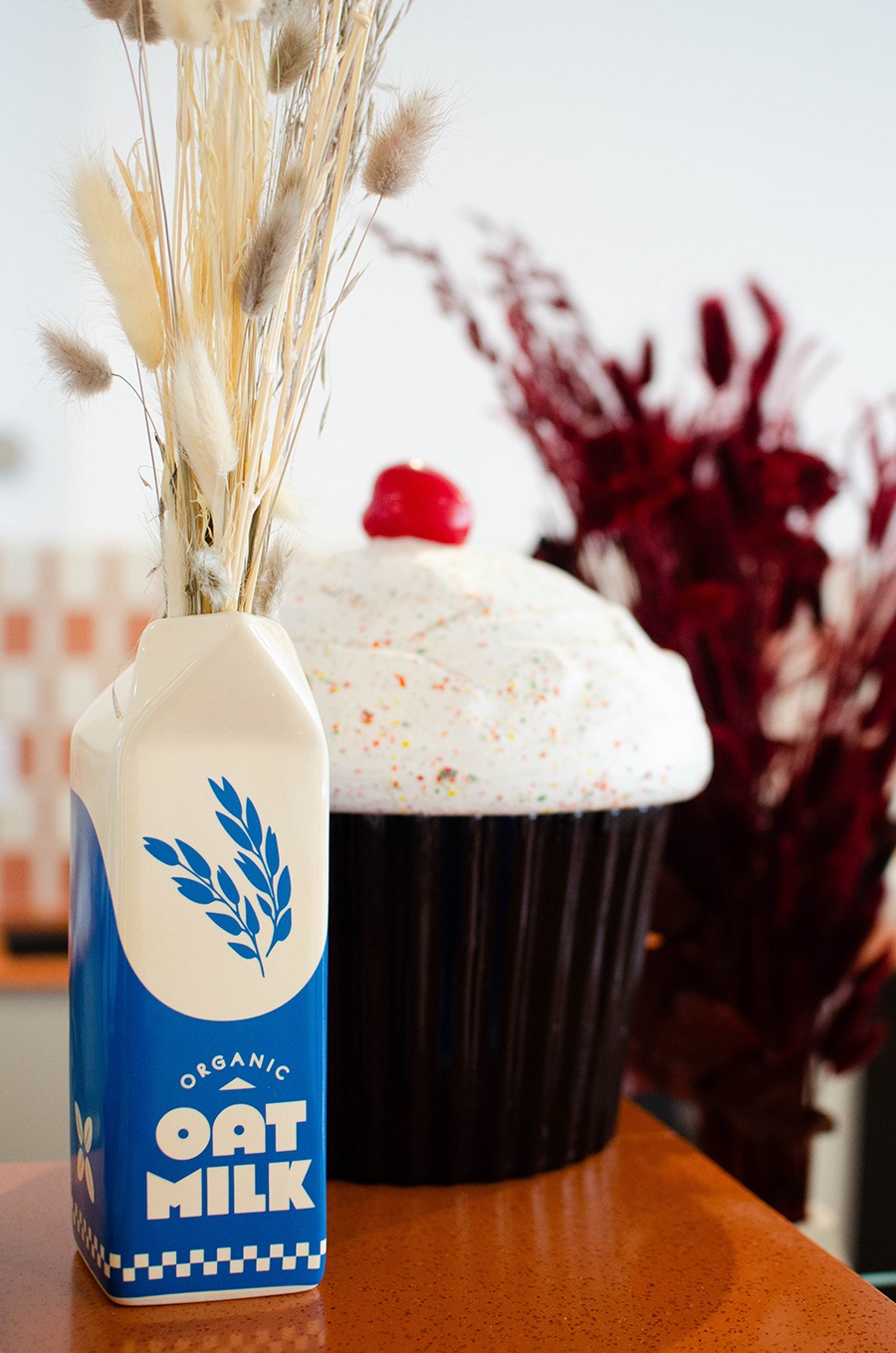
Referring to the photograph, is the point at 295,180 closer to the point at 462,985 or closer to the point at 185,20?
the point at 185,20

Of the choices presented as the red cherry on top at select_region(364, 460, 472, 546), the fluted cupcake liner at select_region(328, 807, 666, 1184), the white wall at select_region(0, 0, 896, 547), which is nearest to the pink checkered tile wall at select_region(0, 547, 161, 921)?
the white wall at select_region(0, 0, 896, 547)

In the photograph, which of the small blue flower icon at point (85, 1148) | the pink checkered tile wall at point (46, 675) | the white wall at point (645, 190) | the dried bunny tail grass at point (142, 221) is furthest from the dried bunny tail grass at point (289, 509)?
the pink checkered tile wall at point (46, 675)

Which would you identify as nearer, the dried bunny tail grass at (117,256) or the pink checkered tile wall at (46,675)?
the dried bunny tail grass at (117,256)

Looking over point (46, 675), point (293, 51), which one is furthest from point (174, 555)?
point (46, 675)

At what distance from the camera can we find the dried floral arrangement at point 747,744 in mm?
911

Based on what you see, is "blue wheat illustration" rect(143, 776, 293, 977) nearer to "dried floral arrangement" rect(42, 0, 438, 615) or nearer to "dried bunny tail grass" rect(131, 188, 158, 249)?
"dried floral arrangement" rect(42, 0, 438, 615)

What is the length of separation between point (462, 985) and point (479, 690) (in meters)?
0.17

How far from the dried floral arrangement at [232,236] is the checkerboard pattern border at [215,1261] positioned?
0.29 m

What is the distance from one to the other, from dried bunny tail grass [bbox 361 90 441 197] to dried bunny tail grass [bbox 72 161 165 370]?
114mm

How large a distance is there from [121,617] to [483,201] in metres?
0.90

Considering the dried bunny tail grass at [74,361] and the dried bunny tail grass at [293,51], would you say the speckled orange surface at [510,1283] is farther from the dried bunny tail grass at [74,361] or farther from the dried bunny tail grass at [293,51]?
the dried bunny tail grass at [293,51]

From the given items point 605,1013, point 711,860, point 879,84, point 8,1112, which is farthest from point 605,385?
point 8,1112

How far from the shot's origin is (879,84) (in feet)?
4.70

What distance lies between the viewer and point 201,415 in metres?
0.48
